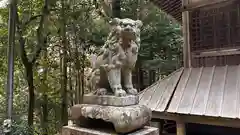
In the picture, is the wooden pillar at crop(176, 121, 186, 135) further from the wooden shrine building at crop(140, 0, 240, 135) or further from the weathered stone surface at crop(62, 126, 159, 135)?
the weathered stone surface at crop(62, 126, 159, 135)

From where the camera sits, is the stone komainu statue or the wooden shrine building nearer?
the stone komainu statue

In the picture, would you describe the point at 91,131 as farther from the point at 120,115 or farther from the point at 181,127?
the point at 181,127

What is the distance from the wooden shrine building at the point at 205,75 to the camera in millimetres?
4352

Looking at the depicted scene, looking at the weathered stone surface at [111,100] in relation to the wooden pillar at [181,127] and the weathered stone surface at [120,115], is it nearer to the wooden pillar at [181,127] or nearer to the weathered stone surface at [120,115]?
the weathered stone surface at [120,115]

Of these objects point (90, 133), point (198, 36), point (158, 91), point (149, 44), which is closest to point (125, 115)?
point (90, 133)

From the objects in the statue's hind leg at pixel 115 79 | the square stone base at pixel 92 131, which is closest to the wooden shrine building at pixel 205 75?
the square stone base at pixel 92 131

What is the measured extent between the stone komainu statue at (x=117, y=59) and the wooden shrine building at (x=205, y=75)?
237 centimetres

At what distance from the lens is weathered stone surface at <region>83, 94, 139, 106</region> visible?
7.95 ft

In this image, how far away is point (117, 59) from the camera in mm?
2535

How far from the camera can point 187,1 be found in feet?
19.3

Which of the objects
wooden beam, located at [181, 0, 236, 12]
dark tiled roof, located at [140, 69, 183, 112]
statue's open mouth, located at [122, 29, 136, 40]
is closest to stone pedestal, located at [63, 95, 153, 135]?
statue's open mouth, located at [122, 29, 136, 40]

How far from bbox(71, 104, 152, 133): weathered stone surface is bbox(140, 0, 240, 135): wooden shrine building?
7.27 ft

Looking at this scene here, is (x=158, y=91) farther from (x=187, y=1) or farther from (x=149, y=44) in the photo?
(x=149, y=44)

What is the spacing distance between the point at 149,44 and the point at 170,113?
4172mm
